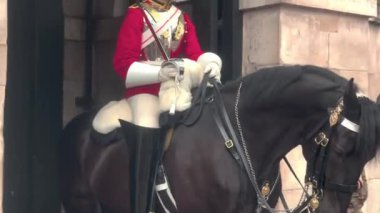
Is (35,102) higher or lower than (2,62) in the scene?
lower

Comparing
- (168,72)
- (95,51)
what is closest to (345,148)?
(168,72)

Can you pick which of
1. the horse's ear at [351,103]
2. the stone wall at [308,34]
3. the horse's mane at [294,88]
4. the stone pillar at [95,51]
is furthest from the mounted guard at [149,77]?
the stone pillar at [95,51]

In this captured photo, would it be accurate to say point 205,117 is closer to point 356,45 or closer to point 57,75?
point 57,75

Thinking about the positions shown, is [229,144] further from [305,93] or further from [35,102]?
[35,102]

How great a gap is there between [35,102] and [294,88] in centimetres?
218

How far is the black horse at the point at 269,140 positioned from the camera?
3.70 meters

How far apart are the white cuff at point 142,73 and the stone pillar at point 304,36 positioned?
5.85 feet

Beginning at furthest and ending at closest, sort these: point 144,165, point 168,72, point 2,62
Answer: point 2,62, point 168,72, point 144,165

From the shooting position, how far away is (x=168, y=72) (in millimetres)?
4348

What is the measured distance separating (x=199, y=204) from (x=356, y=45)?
3.08 metres

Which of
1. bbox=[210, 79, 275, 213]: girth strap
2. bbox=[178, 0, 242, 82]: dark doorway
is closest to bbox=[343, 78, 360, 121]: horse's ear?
bbox=[210, 79, 275, 213]: girth strap

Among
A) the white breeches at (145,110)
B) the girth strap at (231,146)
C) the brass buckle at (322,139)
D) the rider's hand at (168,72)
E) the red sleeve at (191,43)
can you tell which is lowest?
the girth strap at (231,146)

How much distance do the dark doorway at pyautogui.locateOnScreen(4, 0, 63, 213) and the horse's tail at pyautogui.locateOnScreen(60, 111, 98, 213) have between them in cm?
12

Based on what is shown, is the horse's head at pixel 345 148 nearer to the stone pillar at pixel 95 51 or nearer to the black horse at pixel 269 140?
the black horse at pixel 269 140
